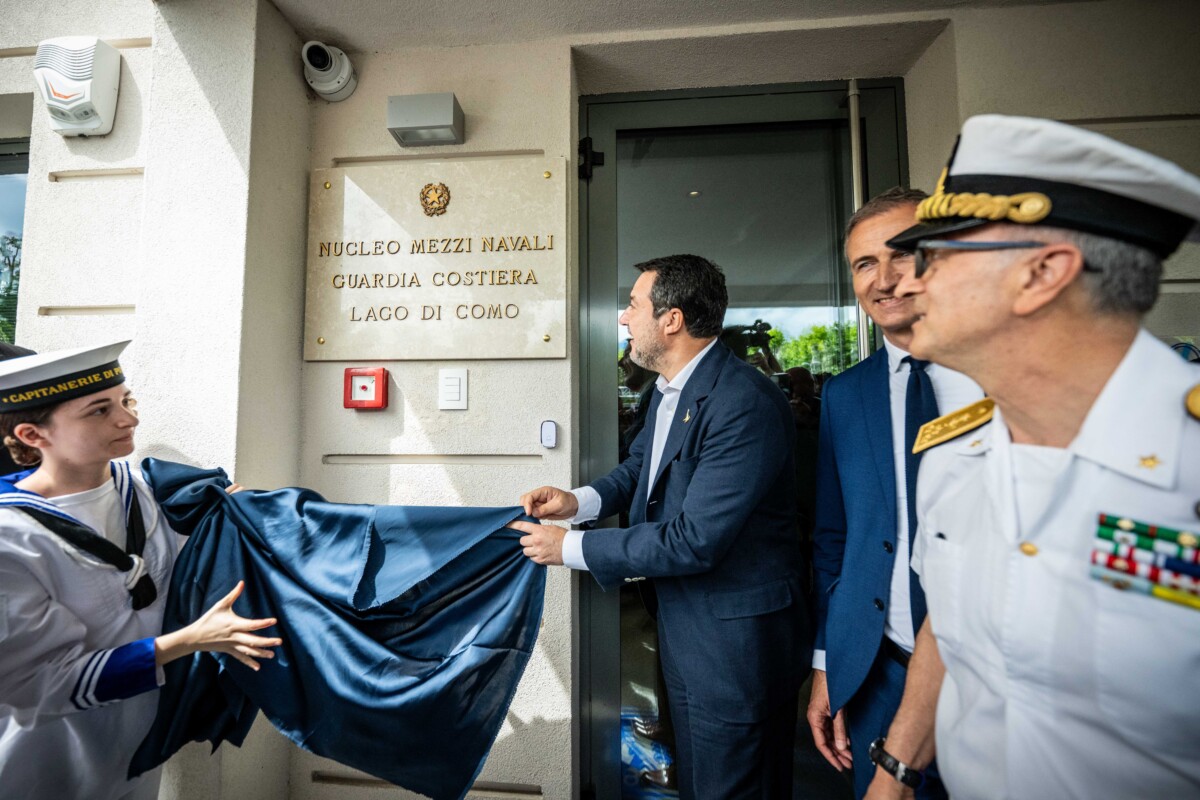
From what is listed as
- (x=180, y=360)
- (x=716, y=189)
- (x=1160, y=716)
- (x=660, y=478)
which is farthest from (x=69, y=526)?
(x=716, y=189)

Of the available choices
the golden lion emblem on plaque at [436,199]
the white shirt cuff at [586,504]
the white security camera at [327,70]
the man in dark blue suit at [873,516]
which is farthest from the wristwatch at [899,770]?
the white security camera at [327,70]

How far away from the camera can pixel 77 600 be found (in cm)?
139

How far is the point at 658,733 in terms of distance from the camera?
231 centimetres

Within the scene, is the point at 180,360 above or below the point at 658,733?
above

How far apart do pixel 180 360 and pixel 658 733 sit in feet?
7.34

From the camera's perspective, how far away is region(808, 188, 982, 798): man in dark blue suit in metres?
1.38

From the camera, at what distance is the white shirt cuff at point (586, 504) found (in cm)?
199

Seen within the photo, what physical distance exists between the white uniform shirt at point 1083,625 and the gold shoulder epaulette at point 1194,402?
10 millimetres

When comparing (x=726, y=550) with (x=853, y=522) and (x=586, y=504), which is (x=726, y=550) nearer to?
(x=853, y=522)

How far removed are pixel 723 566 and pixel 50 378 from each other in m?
1.74

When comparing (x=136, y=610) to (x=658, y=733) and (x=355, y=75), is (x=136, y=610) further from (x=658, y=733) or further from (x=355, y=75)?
(x=355, y=75)

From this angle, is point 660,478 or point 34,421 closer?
point 34,421

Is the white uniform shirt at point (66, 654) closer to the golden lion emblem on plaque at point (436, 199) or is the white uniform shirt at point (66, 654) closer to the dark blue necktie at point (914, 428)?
the golden lion emblem on plaque at point (436, 199)

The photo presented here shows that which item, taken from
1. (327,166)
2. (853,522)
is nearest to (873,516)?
(853,522)
